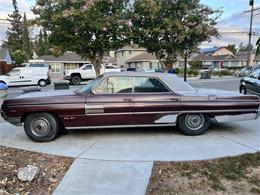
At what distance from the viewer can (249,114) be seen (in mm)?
7031

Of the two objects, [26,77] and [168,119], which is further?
[26,77]

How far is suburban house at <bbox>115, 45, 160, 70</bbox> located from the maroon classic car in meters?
50.7

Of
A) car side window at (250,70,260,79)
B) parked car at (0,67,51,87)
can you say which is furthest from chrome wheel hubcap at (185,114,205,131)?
parked car at (0,67,51,87)

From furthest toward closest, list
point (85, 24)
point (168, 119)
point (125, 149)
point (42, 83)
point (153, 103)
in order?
point (42, 83) → point (85, 24) → point (168, 119) → point (153, 103) → point (125, 149)

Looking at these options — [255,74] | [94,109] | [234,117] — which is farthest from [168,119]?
[255,74]

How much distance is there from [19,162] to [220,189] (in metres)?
3.17

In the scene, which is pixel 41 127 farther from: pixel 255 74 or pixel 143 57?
pixel 143 57

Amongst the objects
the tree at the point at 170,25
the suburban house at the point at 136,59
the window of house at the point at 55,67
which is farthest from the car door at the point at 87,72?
the suburban house at the point at 136,59

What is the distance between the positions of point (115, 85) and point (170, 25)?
22.9 ft

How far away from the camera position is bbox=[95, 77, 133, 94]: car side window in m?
6.79

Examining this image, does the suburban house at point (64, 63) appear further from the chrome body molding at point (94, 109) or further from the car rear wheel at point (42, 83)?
the chrome body molding at point (94, 109)

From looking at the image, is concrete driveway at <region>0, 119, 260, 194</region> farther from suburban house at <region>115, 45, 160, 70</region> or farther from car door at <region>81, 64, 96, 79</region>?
suburban house at <region>115, 45, 160, 70</region>

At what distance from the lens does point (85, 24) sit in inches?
495

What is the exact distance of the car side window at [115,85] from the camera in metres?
6.79
